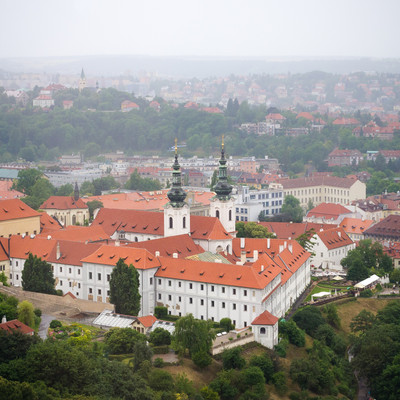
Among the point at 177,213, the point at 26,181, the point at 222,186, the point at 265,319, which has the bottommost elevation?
the point at 26,181

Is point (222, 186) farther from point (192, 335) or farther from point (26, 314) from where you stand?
point (26, 314)

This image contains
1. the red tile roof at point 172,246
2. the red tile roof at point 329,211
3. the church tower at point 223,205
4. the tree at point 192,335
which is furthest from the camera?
the red tile roof at point 329,211

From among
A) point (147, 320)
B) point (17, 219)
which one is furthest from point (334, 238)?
point (147, 320)

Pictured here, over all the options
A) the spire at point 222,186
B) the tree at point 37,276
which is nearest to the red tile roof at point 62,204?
the spire at point 222,186

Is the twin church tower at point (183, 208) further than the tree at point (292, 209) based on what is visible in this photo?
No

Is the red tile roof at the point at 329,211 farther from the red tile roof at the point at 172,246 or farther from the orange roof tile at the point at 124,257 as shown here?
the orange roof tile at the point at 124,257

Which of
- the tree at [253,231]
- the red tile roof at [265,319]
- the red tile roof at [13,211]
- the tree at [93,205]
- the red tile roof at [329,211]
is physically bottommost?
the red tile roof at [329,211]

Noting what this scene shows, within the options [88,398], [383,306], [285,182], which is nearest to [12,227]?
[383,306]
